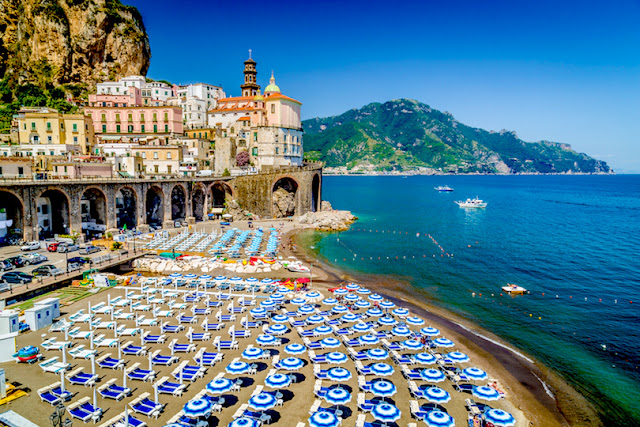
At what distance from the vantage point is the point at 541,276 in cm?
4725

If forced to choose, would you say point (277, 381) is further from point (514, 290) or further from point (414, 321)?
point (514, 290)

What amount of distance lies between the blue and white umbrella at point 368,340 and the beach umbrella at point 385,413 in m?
8.09

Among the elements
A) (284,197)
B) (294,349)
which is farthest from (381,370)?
(284,197)

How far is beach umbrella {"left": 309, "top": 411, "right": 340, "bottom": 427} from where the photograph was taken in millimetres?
16328

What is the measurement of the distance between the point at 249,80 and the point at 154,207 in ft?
183

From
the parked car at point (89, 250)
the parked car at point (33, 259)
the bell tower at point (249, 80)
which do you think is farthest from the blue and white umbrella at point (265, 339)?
the bell tower at point (249, 80)

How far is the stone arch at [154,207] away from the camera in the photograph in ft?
208

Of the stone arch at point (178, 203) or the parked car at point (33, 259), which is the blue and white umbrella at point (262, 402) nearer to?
the parked car at point (33, 259)

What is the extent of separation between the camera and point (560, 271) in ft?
163

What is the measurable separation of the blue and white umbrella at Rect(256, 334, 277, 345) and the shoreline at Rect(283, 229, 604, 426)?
1396cm

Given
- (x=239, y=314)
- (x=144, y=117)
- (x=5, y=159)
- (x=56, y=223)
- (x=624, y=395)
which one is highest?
(x=144, y=117)

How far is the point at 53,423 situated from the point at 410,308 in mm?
27533

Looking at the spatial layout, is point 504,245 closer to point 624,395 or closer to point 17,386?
point 624,395

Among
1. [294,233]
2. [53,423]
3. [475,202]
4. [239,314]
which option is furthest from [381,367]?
[475,202]
